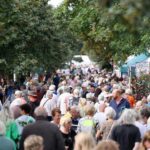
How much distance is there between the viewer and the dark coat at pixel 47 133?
882 cm

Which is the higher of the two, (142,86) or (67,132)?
(142,86)

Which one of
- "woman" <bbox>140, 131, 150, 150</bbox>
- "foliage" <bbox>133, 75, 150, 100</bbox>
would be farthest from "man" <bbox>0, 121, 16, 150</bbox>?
"foliage" <bbox>133, 75, 150, 100</bbox>

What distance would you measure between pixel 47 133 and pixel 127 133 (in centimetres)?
133

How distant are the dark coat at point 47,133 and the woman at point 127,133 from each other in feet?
3.40

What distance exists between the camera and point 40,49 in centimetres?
4228

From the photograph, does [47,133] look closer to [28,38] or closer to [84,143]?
[84,143]

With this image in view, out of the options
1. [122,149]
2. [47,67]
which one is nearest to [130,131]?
[122,149]

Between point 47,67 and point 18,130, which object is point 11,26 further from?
point 18,130

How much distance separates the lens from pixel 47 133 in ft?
29.0

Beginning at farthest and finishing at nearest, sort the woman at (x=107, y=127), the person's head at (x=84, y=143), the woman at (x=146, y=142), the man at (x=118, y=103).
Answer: the man at (x=118, y=103)
the woman at (x=107, y=127)
the woman at (x=146, y=142)
the person's head at (x=84, y=143)

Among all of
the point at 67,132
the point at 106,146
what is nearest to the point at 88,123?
the point at 67,132

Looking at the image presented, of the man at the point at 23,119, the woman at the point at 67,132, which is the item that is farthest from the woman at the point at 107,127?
the man at the point at 23,119

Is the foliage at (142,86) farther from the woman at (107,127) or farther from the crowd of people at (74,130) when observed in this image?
the woman at (107,127)

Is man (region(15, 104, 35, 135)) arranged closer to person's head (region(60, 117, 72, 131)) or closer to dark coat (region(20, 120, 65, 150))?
person's head (region(60, 117, 72, 131))
